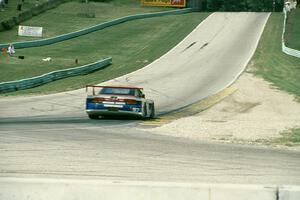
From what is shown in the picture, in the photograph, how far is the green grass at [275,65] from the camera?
38.2 meters

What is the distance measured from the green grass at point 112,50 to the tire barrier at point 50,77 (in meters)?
0.54

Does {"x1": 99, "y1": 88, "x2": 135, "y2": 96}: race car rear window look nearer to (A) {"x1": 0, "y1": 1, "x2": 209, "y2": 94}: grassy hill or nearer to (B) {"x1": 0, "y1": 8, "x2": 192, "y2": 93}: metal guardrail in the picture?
(A) {"x1": 0, "y1": 1, "x2": 209, "y2": 94}: grassy hill

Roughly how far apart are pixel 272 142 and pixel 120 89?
8067 mm

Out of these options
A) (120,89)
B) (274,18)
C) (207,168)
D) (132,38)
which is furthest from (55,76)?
(274,18)

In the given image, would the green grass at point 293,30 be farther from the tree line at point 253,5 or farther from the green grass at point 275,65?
the tree line at point 253,5

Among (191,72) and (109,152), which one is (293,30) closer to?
(191,72)

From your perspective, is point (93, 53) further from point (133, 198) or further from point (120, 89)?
point (133, 198)

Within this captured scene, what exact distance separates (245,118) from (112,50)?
32493mm

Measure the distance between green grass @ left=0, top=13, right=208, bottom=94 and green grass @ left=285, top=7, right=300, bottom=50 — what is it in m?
10.2

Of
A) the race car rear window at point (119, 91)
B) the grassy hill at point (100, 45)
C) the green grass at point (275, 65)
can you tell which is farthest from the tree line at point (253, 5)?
the race car rear window at point (119, 91)


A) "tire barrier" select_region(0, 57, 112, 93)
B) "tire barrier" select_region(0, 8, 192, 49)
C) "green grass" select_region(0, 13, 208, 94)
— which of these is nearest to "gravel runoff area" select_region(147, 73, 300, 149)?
"green grass" select_region(0, 13, 208, 94)

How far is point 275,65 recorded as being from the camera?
46219 mm

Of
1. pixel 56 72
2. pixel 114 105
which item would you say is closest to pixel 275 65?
pixel 56 72

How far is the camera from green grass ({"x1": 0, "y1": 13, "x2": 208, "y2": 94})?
40.7 meters
